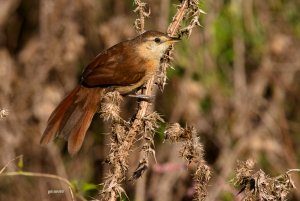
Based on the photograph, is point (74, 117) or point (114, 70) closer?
point (74, 117)

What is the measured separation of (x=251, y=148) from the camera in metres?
6.63

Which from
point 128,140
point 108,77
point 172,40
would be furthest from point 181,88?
point 128,140

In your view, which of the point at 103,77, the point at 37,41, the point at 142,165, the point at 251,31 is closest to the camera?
the point at 142,165

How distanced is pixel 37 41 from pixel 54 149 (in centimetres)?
134

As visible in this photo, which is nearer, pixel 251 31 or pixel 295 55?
pixel 251 31

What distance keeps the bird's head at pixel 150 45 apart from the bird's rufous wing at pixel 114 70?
0.08 metres

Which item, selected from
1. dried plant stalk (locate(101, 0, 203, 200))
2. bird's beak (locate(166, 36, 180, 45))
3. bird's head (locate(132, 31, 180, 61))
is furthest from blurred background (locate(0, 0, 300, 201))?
dried plant stalk (locate(101, 0, 203, 200))

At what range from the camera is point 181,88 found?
6734 millimetres

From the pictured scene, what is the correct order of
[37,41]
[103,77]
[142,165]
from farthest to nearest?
[37,41] < [103,77] < [142,165]

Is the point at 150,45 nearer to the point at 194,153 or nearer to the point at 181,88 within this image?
the point at 194,153

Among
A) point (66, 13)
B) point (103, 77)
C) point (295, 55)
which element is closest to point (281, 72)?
point (295, 55)

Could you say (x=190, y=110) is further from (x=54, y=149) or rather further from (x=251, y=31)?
(x=54, y=149)

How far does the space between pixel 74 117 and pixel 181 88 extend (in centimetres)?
235

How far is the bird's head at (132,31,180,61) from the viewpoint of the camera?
465 centimetres
